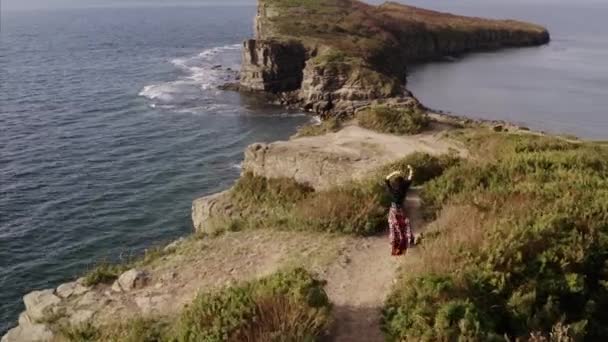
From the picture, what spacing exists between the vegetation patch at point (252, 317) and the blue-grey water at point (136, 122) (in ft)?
55.7

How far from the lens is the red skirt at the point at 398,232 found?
15430mm

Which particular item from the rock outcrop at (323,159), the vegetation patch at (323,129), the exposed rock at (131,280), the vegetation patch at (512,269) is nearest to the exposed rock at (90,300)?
the exposed rock at (131,280)

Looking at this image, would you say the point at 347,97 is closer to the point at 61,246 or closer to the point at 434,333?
the point at 61,246

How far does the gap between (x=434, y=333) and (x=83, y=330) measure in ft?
26.7

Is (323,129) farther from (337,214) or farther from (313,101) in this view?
(313,101)

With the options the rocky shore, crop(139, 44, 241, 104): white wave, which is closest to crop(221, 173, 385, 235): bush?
the rocky shore

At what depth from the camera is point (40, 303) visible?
16781mm

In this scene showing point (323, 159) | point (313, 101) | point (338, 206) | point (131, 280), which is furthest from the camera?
point (313, 101)

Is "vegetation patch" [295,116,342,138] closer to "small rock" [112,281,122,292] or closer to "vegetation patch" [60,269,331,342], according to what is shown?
"small rock" [112,281,122,292]

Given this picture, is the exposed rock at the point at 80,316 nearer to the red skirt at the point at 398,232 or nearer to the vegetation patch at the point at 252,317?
the vegetation patch at the point at 252,317

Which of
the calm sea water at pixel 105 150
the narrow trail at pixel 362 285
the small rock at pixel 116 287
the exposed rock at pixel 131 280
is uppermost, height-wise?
the narrow trail at pixel 362 285

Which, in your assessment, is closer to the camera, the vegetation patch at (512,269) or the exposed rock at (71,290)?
the vegetation patch at (512,269)

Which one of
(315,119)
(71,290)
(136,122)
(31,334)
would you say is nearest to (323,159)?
(71,290)

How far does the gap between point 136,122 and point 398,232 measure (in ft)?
172
